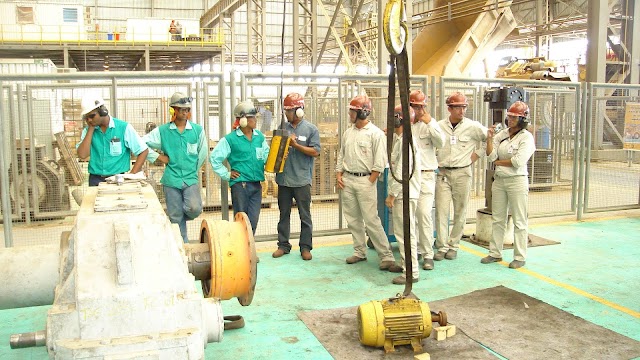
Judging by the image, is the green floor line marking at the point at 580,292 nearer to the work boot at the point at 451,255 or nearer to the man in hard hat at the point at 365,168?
the work boot at the point at 451,255

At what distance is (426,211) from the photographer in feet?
21.9

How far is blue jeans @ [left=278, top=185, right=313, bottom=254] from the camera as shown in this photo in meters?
7.20

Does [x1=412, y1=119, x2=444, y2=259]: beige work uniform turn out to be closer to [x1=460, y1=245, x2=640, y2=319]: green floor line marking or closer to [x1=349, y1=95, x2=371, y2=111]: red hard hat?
[x1=349, y1=95, x2=371, y2=111]: red hard hat

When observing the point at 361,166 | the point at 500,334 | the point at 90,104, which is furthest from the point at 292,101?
the point at 500,334

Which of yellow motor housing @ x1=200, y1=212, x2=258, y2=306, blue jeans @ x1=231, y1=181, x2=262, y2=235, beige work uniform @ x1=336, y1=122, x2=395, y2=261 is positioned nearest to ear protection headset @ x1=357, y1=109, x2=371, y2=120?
beige work uniform @ x1=336, y1=122, x2=395, y2=261

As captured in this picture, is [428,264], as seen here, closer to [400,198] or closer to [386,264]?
[386,264]

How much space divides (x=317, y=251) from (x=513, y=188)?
2.64 metres

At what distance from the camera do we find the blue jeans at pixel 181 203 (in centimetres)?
642

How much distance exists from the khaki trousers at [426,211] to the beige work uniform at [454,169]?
0.50 m

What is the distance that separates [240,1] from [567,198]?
18.8m

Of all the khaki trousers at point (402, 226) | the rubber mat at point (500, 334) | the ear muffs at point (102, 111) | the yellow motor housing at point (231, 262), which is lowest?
the rubber mat at point (500, 334)

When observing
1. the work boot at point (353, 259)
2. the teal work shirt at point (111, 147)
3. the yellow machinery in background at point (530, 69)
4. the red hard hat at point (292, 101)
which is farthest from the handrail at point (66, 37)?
the work boot at point (353, 259)

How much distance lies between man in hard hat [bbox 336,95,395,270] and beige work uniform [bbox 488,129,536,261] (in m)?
1.45

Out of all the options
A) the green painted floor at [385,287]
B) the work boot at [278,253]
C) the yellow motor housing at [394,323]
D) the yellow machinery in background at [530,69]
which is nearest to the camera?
the yellow motor housing at [394,323]
